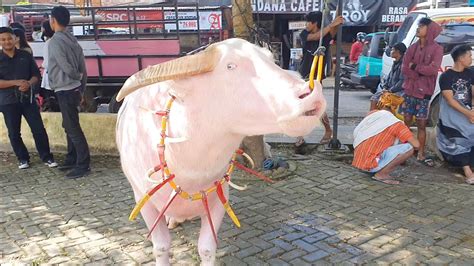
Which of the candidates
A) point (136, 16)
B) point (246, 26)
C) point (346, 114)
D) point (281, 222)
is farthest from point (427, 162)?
point (136, 16)

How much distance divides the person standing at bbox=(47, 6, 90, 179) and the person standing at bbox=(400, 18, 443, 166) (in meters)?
4.12

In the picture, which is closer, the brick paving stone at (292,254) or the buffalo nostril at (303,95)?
the buffalo nostril at (303,95)

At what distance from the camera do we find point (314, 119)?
1662mm

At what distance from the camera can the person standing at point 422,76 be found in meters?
5.69

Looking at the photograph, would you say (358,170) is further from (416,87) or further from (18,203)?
(18,203)

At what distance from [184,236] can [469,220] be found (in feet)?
8.11

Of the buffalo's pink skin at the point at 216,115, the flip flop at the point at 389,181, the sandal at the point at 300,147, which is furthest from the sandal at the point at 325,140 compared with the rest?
the buffalo's pink skin at the point at 216,115

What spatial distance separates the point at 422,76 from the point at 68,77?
4.31 metres

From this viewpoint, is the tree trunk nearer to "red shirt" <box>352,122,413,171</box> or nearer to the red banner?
"red shirt" <box>352,122,413,171</box>

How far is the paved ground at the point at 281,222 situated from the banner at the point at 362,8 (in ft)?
37.0

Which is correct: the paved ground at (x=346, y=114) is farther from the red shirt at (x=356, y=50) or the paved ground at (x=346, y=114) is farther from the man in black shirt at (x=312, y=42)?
the red shirt at (x=356, y=50)

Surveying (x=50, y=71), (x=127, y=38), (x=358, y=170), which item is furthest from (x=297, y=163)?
(x=127, y=38)

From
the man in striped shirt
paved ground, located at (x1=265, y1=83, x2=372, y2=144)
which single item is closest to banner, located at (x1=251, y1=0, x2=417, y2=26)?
paved ground, located at (x1=265, y1=83, x2=372, y2=144)

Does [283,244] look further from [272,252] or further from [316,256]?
[316,256]
